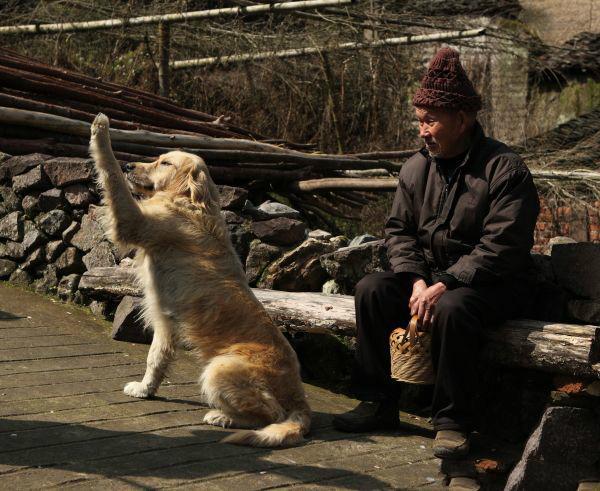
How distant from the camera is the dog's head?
16.1 feet

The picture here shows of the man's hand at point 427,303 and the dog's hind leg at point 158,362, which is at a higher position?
the man's hand at point 427,303

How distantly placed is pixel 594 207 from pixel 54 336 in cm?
606

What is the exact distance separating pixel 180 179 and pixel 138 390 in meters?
1.24

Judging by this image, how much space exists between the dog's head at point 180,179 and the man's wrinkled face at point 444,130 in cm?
131

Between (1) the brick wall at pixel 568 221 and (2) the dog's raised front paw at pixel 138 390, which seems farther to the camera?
(1) the brick wall at pixel 568 221

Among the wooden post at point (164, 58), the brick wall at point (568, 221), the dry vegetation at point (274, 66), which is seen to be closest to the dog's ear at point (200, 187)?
the brick wall at point (568, 221)

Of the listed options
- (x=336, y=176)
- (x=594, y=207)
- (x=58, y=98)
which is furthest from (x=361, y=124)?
(x=58, y=98)

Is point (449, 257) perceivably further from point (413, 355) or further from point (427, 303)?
point (413, 355)

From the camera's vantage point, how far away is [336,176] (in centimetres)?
952

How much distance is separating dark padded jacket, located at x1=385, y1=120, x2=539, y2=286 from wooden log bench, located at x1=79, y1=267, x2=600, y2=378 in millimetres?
299

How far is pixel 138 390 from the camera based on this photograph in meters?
4.78

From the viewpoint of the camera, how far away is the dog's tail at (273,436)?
4.13 meters

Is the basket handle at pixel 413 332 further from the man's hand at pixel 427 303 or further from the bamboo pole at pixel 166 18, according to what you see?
the bamboo pole at pixel 166 18

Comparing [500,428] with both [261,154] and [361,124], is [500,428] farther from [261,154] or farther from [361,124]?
[361,124]
